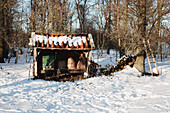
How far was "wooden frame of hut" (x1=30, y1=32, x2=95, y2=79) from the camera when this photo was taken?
10375mm

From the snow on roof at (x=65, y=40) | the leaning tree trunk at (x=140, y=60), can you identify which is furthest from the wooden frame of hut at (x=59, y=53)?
the leaning tree trunk at (x=140, y=60)

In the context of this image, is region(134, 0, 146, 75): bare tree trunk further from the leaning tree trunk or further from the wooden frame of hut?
the wooden frame of hut

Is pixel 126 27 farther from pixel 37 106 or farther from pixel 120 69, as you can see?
pixel 37 106

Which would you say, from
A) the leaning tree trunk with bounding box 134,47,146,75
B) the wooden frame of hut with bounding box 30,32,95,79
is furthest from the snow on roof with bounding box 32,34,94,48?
the leaning tree trunk with bounding box 134,47,146,75

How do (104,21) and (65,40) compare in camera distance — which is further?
(104,21)

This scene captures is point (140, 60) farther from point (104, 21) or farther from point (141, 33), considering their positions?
point (104, 21)

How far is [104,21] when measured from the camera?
94.3ft

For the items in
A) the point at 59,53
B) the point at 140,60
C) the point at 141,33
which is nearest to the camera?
the point at 141,33

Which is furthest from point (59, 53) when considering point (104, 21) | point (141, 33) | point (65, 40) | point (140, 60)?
point (104, 21)

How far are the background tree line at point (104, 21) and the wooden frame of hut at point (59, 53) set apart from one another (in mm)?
3924

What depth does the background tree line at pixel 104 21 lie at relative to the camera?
11.4 meters

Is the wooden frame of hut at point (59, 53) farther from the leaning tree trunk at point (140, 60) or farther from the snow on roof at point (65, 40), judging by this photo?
the leaning tree trunk at point (140, 60)

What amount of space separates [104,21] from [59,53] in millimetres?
18256

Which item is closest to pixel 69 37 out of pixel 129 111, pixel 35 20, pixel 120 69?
pixel 120 69
